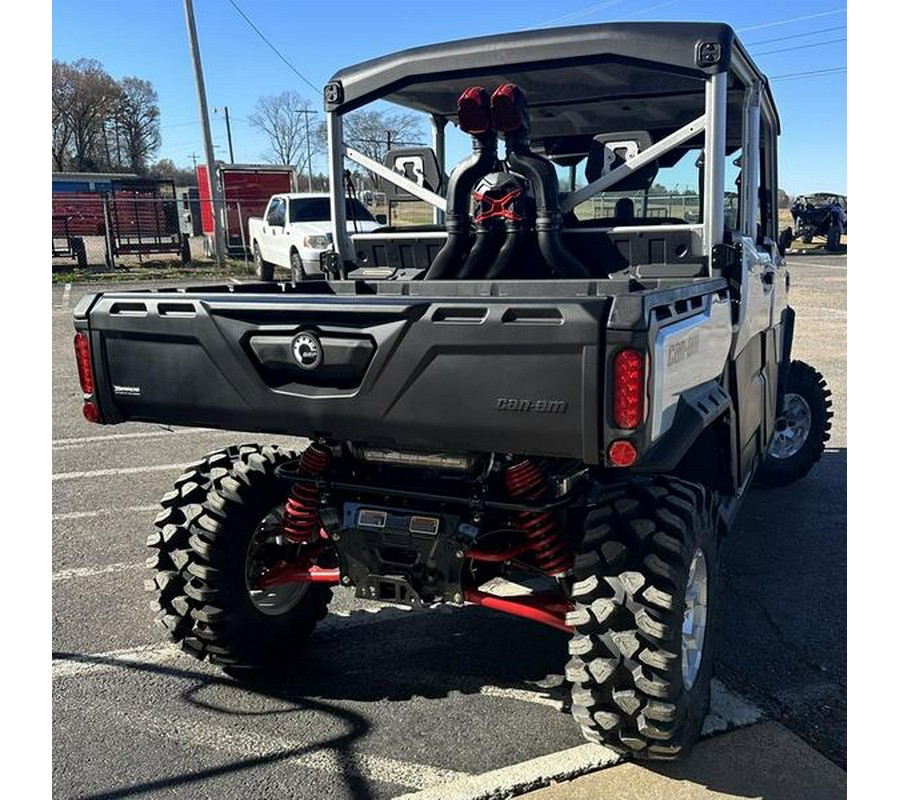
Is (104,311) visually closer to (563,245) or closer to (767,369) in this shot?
(563,245)

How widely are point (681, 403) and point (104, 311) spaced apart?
204 cm

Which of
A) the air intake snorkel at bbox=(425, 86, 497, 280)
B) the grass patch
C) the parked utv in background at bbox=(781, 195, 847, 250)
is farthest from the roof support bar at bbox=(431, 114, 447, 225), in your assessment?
the parked utv in background at bbox=(781, 195, 847, 250)

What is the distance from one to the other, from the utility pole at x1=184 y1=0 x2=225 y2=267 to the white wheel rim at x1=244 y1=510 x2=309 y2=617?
2095cm

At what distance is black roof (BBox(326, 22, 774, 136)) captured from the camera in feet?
10.8

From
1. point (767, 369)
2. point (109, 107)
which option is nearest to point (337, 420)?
point (767, 369)

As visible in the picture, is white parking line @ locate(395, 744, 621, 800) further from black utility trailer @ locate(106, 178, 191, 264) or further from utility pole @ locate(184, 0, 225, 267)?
black utility trailer @ locate(106, 178, 191, 264)

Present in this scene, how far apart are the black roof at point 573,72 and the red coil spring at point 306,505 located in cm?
172

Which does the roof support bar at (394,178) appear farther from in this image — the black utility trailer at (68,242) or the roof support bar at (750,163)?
the black utility trailer at (68,242)

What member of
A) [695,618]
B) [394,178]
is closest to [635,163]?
[394,178]

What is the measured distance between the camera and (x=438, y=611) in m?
4.29

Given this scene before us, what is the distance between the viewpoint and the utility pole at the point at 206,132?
75.6ft

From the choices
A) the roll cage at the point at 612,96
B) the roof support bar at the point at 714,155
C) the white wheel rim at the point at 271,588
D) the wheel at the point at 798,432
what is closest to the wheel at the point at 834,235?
the wheel at the point at 798,432

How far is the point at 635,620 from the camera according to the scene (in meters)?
2.78

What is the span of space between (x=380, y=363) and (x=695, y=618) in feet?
5.05
